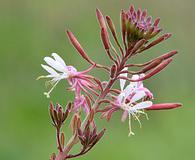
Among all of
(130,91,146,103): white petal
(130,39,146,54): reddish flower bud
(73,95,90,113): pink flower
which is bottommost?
(130,91,146,103): white petal

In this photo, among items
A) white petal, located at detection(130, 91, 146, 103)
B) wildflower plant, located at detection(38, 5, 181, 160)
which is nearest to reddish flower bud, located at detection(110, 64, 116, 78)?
wildflower plant, located at detection(38, 5, 181, 160)

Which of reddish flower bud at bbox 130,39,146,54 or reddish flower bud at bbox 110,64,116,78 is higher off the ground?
reddish flower bud at bbox 130,39,146,54

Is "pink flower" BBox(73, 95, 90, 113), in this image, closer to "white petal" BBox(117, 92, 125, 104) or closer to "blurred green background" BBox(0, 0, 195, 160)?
"white petal" BBox(117, 92, 125, 104)

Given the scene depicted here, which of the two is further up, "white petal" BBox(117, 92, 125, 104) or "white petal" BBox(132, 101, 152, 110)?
"white petal" BBox(117, 92, 125, 104)

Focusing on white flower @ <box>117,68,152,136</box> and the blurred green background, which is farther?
the blurred green background

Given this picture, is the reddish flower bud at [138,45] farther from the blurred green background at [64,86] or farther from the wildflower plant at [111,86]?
the blurred green background at [64,86]

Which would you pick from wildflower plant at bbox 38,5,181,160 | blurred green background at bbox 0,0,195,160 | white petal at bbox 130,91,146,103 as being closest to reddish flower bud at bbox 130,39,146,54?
wildflower plant at bbox 38,5,181,160

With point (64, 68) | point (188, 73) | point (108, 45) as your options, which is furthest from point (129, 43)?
point (188, 73)

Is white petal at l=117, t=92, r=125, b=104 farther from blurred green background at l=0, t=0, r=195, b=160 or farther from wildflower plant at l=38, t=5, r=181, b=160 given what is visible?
blurred green background at l=0, t=0, r=195, b=160

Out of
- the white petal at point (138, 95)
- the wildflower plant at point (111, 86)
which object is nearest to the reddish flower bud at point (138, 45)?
the wildflower plant at point (111, 86)
